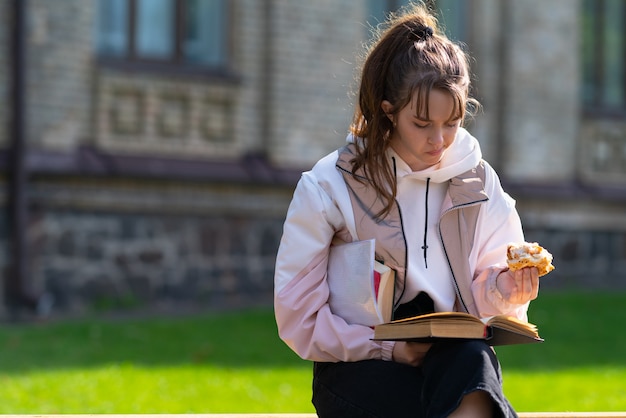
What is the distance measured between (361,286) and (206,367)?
15.3 feet

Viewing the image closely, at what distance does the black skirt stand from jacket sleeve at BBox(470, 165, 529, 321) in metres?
0.30

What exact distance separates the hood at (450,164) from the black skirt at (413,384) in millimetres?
561

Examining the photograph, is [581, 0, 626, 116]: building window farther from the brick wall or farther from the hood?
the hood

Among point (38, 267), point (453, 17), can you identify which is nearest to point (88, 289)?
point (38, 267)

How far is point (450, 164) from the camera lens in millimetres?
3625

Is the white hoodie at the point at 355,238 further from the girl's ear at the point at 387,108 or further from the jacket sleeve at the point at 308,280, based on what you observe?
the girl's ear at the point at 387,108

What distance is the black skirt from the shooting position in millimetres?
3166

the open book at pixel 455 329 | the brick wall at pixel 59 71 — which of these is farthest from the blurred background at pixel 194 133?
the open book at pixel 455 329

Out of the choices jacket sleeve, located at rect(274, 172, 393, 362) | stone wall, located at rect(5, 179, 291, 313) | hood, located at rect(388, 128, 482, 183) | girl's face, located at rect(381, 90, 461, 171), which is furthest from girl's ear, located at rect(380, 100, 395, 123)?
stone wall, located at rect(5, 179, 291, 313)

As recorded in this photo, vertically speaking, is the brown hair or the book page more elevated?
the brown hair

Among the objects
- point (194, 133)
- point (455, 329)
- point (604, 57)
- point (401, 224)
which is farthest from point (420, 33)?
point (604, 57)

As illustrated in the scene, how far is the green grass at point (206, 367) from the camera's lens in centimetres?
693

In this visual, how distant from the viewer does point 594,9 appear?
14641 mm

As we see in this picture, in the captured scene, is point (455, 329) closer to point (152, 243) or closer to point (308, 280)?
point (308, 280)
